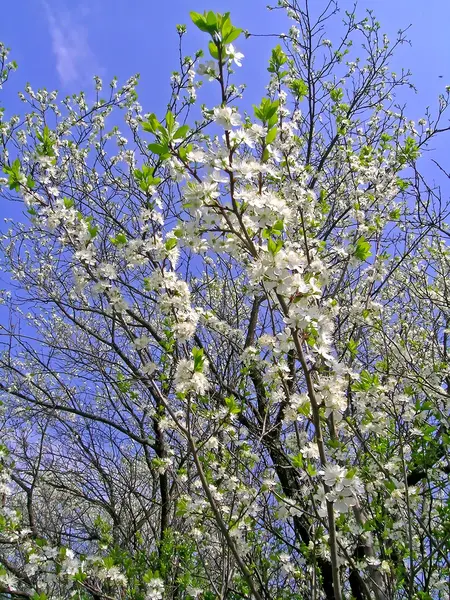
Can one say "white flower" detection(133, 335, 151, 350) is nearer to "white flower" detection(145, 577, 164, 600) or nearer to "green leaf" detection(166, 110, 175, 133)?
"green leaf" detection(166, 110, 175, 133)

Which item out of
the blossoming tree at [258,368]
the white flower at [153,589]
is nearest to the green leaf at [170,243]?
the blossoming tree at [258,368]

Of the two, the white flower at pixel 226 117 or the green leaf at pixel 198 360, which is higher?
the white flower at pixel 226 117

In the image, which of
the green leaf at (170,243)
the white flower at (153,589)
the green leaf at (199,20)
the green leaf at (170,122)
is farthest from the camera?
the white flower at (153,589)

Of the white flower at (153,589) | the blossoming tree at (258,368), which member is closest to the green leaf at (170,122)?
the blossoming tree at (258,368)

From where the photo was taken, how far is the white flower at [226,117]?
1888 millimetres

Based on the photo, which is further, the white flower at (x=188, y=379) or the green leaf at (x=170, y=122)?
the white flower at (x=188, y=379)

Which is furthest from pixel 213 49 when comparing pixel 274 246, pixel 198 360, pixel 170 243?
pixel 198 360

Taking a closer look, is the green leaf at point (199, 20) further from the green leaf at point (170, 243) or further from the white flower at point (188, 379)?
the white flower at point (188, 379)

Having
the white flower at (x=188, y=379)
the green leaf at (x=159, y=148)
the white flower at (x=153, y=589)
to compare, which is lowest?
the white flower at (x=153, y=589)

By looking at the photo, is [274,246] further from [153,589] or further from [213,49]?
[153,589]

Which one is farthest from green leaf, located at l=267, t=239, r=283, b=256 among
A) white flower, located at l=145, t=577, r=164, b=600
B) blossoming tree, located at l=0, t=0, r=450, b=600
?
white flower, located at l=145, t=577, r=164, b=600

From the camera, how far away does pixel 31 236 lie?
6.82 m

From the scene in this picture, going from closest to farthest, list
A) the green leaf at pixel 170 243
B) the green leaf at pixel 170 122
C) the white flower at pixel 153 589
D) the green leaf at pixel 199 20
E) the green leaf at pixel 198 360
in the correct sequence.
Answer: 1. the green leaf at pixel 199 20
2. the green leaf at pixel 170 122
3. the green leaf at pixel 198 360
4. the green leaf at pixel 170 243
5. the white flower at pixel 153 589

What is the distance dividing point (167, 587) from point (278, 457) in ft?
5.12
